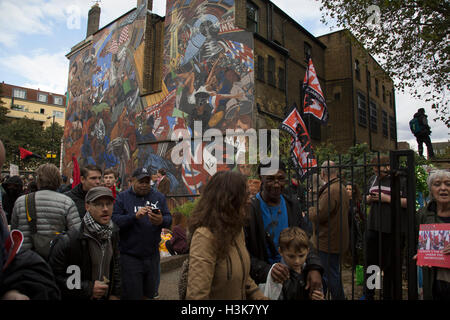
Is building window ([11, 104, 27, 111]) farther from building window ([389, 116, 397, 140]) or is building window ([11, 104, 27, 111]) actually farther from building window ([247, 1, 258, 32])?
building window ([389, 116, 397, 140])

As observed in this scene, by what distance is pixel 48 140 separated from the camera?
37906 mm

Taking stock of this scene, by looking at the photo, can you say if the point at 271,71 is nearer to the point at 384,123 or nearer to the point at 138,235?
the point at 138,235

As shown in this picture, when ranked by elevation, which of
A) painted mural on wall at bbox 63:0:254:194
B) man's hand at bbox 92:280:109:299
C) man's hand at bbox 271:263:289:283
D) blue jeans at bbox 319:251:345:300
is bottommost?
blue jeans at bbox 319:251:345:300

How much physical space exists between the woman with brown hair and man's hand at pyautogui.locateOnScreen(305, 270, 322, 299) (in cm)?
39

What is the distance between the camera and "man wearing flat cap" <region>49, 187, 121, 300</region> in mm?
2558

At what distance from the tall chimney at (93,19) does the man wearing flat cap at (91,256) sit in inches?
1154

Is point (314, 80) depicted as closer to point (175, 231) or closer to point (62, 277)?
point (175, 231)

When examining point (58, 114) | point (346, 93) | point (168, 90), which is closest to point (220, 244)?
point (168, 90)

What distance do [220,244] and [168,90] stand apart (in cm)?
1718

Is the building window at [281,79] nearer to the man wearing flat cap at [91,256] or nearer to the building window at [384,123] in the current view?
the man wearing flat cap at [91,256]

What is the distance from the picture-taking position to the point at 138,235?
12.8 ft

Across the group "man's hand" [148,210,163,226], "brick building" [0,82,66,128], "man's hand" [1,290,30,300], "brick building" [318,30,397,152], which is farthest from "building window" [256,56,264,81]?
"brick building" [0,82,66,128]

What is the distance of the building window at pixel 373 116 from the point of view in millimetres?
27736

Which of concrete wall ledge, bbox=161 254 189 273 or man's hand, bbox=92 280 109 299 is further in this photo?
concrete wall ledge, bbox=161 254 189 273
